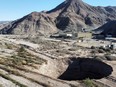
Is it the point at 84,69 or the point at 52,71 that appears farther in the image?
the point at 84,69

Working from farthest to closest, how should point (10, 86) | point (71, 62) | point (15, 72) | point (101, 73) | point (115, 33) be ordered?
point (115, 33), point (71, 62), point (101, 73), point (15, 72), point (10, 86)

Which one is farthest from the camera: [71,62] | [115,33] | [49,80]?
[115,33]

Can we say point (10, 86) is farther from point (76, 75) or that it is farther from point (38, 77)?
point (76, 75)

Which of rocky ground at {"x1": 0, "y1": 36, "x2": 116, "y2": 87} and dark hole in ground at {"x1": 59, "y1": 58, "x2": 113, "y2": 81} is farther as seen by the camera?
dark hole in ground at {"x1": 59, "y1": 58, "x2": 113, "y2": 81}

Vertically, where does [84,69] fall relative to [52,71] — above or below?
below

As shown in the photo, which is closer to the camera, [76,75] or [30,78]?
[30,78]

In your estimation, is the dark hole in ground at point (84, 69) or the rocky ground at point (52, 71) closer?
the rocky ground at point (52, 71)

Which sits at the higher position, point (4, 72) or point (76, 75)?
point (4, 72)

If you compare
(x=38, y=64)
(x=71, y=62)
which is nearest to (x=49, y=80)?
(x=38, y=64)
